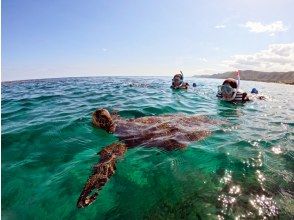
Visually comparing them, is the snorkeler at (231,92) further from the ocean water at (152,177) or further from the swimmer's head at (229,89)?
the ocean water at (152,177)

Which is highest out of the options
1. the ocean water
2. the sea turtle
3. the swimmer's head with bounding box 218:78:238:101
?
the swimmer's head with bounding box 218:78:238:101

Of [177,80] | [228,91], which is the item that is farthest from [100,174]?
[177,80]

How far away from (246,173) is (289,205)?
4.32ft

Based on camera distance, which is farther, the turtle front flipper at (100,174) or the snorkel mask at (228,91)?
the snorkel mask at (228,91)

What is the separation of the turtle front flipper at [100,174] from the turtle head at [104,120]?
1505mm

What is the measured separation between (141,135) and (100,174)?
97.9 inches

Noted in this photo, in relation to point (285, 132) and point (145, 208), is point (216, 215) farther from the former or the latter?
point (285, 132)

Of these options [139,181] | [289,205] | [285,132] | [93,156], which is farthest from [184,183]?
[285,132]

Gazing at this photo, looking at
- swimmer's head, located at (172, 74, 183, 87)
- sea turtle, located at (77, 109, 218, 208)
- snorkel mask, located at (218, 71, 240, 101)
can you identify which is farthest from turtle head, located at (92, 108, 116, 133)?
swimmer's head, located at (172, 74, 183, 87)

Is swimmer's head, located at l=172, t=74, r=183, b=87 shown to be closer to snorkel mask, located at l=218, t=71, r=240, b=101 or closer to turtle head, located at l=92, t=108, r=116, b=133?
snorkel mask, located at l=218, t=71, r=240, b=101

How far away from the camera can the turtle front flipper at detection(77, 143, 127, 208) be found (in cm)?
486

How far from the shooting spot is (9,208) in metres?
4.88

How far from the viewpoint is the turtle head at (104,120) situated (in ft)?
27.2

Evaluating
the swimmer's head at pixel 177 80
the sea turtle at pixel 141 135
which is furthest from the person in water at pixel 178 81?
the sea turtle at pixel 141 135
